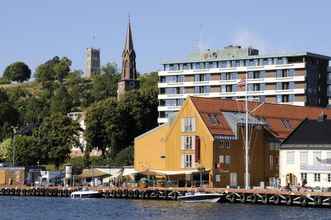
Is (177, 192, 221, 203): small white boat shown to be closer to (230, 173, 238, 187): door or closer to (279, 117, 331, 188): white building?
(279, 117, 331, 188): white building

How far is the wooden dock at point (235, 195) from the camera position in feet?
321

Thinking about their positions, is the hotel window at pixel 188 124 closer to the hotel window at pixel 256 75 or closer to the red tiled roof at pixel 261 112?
the red tiled roof at pixel 261 112

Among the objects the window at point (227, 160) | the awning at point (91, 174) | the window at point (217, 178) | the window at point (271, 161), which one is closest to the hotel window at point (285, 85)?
the window at point (271, 161)

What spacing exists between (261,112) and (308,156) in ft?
58.5

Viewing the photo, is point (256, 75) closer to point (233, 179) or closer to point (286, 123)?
point (286, 123)

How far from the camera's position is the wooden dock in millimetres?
97938

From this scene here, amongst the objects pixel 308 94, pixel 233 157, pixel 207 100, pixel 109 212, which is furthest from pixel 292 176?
pixel 308 94

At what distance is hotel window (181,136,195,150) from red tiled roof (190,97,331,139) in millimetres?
3269

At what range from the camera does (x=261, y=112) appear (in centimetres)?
13075

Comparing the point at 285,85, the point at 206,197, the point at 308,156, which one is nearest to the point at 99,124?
the point at 285,85

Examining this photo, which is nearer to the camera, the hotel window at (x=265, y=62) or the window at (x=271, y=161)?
the window at (x=271, y=161)

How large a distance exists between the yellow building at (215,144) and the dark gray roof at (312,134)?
22.8ft

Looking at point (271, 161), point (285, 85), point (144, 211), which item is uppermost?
point (285, 85)

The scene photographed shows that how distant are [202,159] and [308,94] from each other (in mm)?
56842
